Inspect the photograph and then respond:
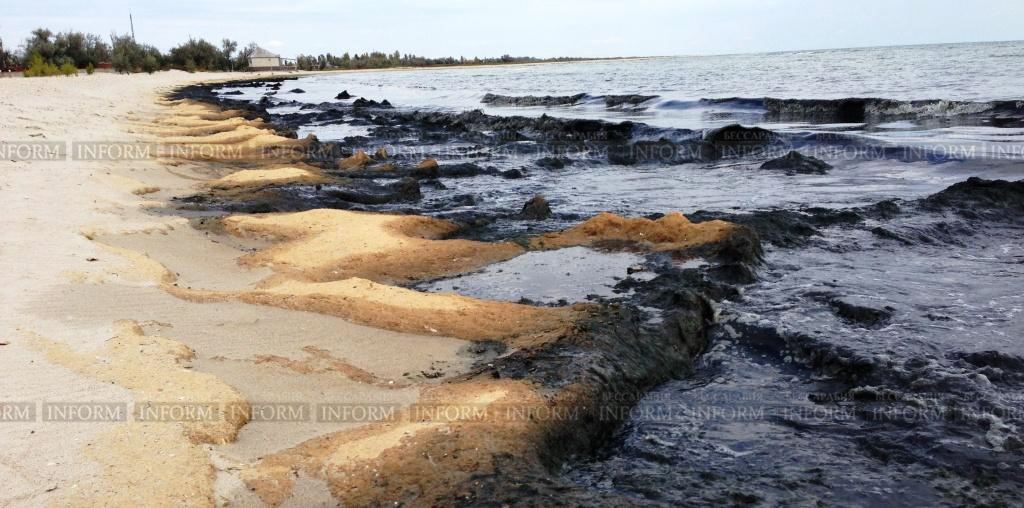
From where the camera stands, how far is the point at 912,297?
6027mm

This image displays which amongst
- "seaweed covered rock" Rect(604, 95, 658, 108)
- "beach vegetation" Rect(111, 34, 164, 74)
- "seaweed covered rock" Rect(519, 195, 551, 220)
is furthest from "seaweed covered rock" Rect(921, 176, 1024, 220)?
"beach vegetation" Rect(111, 34, 164, 74)

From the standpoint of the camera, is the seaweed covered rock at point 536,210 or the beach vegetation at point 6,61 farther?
the beach vegetation at point 6,61

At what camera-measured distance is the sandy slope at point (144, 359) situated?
3018 mm

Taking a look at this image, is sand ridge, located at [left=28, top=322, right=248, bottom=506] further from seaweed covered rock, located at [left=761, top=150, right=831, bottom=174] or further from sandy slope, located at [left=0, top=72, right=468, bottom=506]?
seaweed covered rock, located at [left=761, top=150, right=831, bottom=174]

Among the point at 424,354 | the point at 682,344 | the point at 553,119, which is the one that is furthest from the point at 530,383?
the point at 553,119

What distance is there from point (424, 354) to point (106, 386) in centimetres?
184

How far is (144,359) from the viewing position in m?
4.14

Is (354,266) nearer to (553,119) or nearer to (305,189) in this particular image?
(305,189)

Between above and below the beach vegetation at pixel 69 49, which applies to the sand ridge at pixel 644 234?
below

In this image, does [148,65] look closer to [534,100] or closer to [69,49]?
[69,49]

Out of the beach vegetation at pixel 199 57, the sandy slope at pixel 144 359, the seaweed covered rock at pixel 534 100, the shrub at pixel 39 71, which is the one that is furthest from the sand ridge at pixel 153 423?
the beach vegetation at pixel 199 57

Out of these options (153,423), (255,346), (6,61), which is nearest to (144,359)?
(255,346)

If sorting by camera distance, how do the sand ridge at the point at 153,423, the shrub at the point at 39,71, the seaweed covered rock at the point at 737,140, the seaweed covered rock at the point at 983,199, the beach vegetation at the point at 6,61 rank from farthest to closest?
the beach vegetation at the point at 6,61, the shrub at the point at 39,71, the seaweed covered rock at the point at 737,140, the seaweed covered rock at the point at 983,199, the sand ridge at the point at 153,423

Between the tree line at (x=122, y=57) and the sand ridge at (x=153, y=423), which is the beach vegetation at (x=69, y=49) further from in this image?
the sand ridge at (x=153, y=423)
